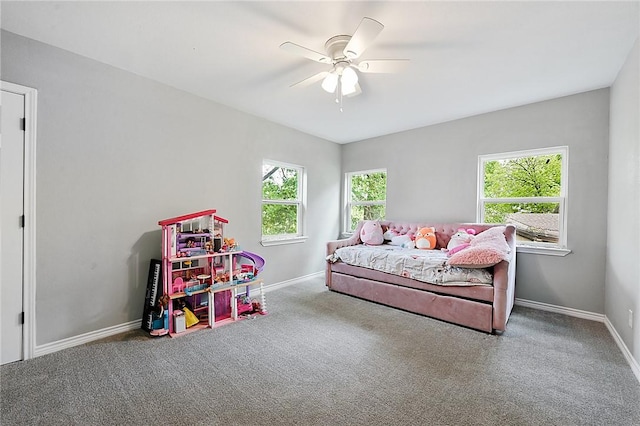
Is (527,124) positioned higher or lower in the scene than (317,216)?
higher

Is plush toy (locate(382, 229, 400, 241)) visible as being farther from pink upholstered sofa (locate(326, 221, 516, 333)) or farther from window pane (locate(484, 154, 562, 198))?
window pane (locate(484, 154, 562, 198))

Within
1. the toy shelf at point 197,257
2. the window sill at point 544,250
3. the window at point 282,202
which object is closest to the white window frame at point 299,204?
the window at point 282,202

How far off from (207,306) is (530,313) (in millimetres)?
3663

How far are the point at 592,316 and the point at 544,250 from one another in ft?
2.60

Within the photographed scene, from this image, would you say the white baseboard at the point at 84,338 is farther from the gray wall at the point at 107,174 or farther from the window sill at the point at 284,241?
the window sill at the point at 284,241

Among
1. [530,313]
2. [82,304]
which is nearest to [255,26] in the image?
[82,304]

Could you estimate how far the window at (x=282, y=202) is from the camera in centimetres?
403

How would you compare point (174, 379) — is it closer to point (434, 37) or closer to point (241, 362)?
point (241, 362)

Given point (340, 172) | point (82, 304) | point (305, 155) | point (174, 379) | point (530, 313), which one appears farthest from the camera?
point (340, 172)

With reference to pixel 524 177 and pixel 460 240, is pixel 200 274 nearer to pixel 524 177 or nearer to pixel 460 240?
pixel 460 240

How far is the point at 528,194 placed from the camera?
3.37 m

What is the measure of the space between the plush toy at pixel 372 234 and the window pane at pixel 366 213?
54 centimetres

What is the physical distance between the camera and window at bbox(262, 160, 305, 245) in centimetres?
403

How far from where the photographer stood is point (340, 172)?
5.29m
